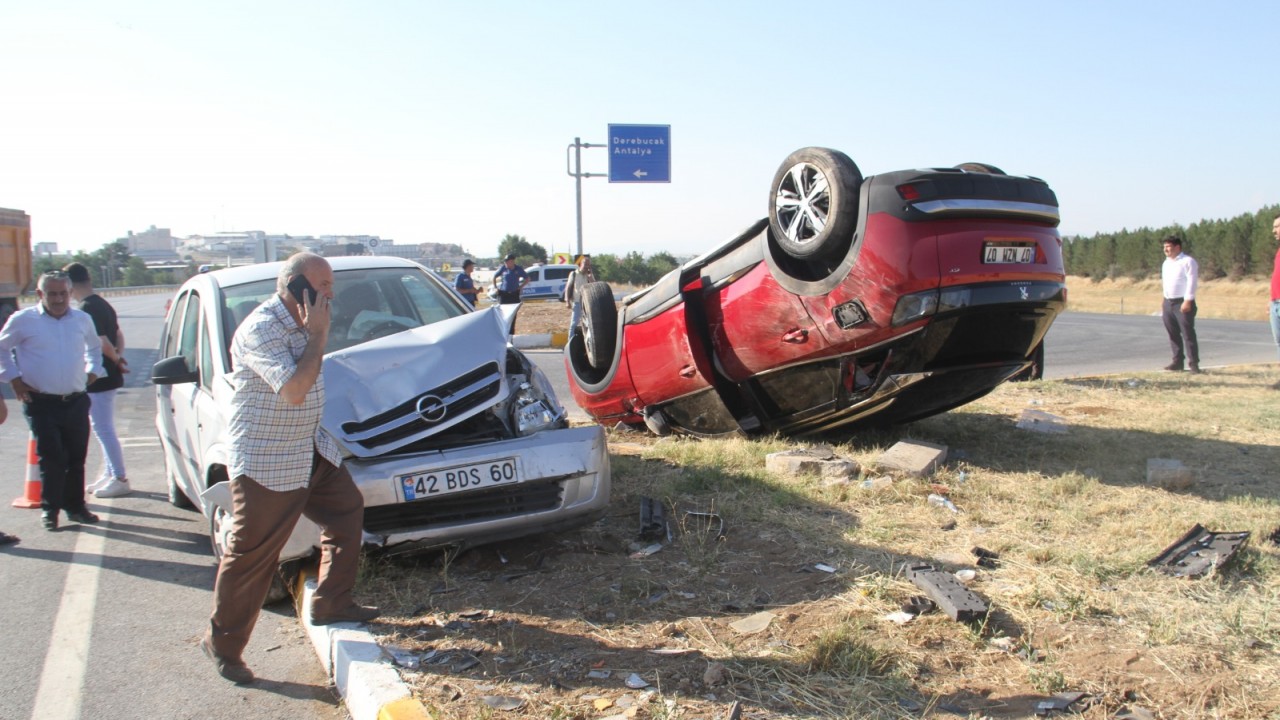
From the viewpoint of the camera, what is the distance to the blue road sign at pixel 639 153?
25.4m

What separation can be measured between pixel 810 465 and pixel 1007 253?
177 cm

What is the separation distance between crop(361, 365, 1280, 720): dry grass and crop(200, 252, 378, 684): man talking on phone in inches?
25.5

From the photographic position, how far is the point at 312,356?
339 cm

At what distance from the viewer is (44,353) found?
5832mm

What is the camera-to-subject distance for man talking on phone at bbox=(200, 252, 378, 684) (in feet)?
11.2

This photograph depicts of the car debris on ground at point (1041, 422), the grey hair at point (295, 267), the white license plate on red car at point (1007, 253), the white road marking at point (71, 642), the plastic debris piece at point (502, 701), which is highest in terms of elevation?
the white license plate on red car at point (1007, 253)

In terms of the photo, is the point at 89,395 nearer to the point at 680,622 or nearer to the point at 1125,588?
the point at 680,622

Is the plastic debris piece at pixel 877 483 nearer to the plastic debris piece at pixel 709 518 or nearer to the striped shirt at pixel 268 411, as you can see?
the plastic debris piece at pixel 709 518

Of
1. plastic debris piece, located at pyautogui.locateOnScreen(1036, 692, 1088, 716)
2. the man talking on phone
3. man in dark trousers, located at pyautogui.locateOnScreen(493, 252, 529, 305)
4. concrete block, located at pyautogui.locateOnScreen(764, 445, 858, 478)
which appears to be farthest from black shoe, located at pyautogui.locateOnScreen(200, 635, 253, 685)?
man in dark trousers, located at pyautogui.locateOnScreen(493, 252, 529, 305)

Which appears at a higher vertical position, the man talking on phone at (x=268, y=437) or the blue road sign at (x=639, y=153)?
the blue road sign at (x=639, y=153)

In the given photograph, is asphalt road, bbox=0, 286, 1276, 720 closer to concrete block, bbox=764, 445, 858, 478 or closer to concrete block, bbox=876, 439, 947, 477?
concrete block, bbox=764, 445, 858, 478

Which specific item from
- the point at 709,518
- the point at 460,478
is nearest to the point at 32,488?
the point at 460,478

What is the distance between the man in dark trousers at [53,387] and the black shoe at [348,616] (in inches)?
123

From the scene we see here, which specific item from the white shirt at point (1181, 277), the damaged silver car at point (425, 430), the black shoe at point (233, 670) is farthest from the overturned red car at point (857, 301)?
the white shirt at point (1181, 277)
